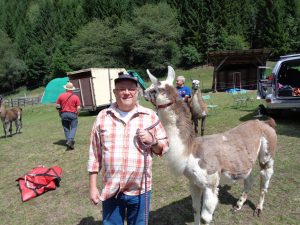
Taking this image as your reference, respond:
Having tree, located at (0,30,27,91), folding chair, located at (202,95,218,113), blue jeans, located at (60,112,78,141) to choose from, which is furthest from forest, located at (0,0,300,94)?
blue jeans, located at (60,112,78,141)

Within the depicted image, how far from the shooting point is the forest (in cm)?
5203


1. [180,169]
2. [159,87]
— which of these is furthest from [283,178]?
[159,87]

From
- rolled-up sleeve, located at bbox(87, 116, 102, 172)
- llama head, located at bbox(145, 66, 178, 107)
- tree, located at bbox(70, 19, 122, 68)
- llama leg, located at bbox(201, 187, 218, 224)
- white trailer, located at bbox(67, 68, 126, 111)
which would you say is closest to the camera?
rolled-up sleeve, located at bbox(87, 116, 102, 172)

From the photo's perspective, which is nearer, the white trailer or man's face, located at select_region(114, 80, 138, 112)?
man's face, located at select_region(114, 80, 138, 112)

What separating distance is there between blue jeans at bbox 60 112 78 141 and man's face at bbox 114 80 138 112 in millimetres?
6417

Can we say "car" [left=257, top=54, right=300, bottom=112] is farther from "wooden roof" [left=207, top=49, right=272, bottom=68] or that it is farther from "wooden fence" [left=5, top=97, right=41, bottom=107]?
"wooden fence" [left=5, top=97, right=41, bottom=107]

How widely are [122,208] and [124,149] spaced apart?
1.71 feet

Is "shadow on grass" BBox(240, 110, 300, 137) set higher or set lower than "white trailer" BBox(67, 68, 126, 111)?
lower

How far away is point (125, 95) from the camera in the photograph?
2395mm

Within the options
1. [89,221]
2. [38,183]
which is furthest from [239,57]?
[89,221]

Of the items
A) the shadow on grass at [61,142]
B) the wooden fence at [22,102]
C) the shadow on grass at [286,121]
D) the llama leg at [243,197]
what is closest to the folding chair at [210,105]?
the shadow on grass at [286,121]

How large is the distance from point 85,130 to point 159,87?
29.0 feet

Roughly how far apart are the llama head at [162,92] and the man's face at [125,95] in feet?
2.80

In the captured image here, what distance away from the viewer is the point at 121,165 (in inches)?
93.1
